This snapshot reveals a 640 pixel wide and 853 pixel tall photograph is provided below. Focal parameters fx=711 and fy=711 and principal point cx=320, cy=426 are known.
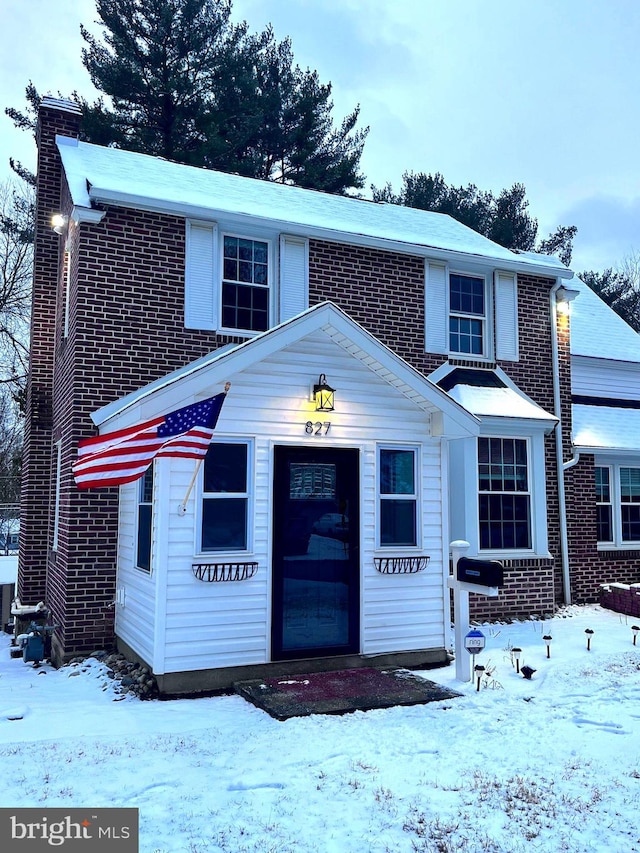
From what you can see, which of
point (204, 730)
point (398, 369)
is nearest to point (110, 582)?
point (204, 730)

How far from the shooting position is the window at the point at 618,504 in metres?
13.5

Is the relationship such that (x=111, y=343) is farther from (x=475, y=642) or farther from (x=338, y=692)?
(x=475, y=642)

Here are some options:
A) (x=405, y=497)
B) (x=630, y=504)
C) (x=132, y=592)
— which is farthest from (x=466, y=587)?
(x=630, y=504)

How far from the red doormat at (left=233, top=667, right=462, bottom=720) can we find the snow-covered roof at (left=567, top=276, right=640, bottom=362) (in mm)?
8749

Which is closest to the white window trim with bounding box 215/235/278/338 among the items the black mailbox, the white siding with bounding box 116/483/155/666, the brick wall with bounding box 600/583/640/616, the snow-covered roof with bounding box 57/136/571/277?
the snow-covered roof with bounding box 57/136/571/277

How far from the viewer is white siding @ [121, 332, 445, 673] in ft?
24.0

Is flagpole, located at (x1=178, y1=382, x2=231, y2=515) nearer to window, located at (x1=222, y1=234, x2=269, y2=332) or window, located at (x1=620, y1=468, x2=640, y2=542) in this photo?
window, located at (x1=222, y1=234, x2=269, y2=332)

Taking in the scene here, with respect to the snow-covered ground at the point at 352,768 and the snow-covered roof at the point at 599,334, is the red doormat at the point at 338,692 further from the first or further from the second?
the snow-covered roof at the point at 599,334

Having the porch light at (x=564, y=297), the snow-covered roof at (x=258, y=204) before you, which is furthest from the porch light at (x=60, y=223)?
the porch light at (x=564, y=297)

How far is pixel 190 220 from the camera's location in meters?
10.1

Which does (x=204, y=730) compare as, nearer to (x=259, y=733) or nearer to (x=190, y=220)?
(x=259, y=733)

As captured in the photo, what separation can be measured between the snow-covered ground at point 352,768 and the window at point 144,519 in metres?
1.40

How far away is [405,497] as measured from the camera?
335 inches

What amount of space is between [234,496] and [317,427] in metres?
1.23
